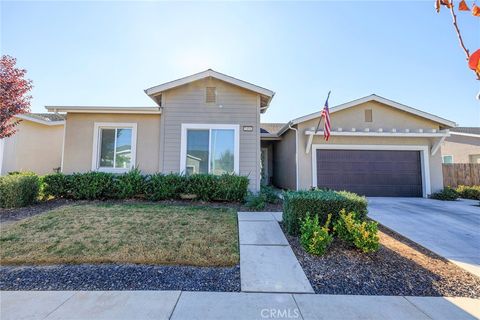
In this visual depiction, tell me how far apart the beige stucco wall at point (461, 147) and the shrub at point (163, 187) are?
17.3 metres

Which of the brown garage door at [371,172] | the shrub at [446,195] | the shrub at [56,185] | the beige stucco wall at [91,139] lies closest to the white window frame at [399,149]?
the brown garage door at [371,172]

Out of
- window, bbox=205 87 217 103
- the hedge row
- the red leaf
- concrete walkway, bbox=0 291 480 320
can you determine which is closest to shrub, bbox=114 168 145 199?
the hedge row

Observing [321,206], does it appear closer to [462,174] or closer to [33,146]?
[462,174]

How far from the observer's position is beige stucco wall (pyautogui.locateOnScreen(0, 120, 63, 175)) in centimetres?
1060

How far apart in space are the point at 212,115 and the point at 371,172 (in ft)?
25.4

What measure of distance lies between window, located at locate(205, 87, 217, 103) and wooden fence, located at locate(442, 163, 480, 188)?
13142 millimetres

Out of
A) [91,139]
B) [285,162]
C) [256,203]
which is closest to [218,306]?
[256,203]

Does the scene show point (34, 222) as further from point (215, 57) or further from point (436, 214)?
point (436, 214)

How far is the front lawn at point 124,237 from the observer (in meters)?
3.86

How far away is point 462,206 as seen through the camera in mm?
8516

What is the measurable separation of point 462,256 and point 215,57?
9149 millimetres

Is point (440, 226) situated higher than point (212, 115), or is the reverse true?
point (212, 115)

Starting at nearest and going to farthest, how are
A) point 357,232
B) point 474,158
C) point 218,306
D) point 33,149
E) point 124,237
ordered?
point 218,306 → point 357,232 → point 124,237 → point 33,149 → point 474,158

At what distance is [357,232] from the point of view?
13.3 ft
